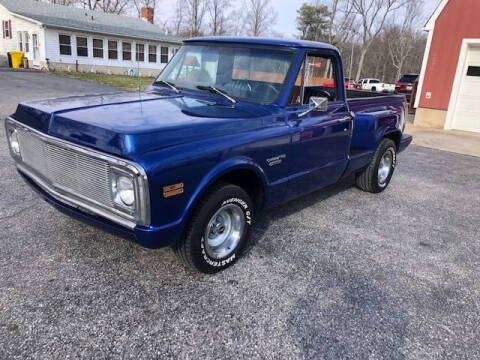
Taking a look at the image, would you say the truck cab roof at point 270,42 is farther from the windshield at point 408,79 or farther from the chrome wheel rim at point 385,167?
the windshield at point 408,79

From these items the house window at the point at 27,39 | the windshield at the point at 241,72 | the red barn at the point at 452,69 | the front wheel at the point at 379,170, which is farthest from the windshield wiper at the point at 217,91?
the house window at the point at 27,39

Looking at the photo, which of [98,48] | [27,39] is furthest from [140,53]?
[27,39]

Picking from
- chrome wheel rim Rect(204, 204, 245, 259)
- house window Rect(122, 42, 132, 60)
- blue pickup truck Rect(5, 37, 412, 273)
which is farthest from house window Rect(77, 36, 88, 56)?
chrome wheel rim Rect(204, 204, 245, 259)

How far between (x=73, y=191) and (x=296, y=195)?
2188 mm

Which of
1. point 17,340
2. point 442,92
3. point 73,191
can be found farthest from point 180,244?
point 442,92

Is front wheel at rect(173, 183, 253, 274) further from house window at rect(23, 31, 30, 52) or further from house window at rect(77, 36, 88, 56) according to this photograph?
house window at rect(23, 31, 30, 52)

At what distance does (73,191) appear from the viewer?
2.89 meters

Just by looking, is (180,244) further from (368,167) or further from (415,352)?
(368,167)

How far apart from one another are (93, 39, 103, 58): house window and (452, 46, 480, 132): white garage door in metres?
24.0

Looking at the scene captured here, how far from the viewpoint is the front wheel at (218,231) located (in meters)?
2.94

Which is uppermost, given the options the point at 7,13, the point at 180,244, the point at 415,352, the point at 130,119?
the point at 7,13

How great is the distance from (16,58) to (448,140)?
1068 inches

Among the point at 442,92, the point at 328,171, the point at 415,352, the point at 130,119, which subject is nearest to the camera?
the point at 415,352

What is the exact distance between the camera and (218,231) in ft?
11.0
